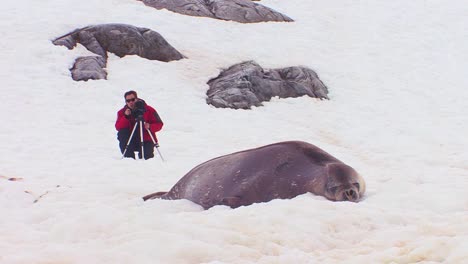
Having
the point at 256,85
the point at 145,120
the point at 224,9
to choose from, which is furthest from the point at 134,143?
the point at 224,9

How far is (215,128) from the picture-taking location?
16844 mm

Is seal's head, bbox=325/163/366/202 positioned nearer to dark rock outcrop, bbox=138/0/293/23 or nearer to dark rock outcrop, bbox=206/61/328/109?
dark rock outcrop, bbox=206/61/328/109

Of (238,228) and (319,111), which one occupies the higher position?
(238,228)

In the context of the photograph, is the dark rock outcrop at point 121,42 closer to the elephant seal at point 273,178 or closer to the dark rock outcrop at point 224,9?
the dark rock outcrop at point 224,9

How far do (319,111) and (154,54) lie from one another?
690cm

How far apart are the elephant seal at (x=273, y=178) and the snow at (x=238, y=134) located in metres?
0.39

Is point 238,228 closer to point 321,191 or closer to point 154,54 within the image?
point 321,191

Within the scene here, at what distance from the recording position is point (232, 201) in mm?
6938

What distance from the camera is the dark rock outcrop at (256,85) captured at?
19.9 m

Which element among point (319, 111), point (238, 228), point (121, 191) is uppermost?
point (238, 228)

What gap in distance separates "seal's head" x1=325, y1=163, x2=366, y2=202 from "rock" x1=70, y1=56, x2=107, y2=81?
14.4m

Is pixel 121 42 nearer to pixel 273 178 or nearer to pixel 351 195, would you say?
pixel 273 178

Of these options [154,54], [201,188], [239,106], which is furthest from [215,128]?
[201,188]

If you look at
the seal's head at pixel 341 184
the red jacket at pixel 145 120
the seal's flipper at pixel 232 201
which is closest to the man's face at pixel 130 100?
the red jacket at pixel 145 120
